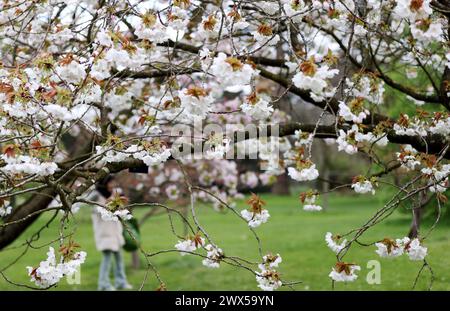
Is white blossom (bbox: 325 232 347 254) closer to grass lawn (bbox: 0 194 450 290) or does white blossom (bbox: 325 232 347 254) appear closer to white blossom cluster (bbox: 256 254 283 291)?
white blossom cluster (bbox: 256 254 283 291)

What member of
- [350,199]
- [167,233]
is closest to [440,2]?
[167,233]

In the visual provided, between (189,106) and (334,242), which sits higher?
(189,106)

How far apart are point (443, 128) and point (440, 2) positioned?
0.70 meters

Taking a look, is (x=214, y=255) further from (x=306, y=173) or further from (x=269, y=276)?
(x=306, y=173)

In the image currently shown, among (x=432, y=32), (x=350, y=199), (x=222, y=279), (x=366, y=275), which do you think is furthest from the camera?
(x=350, y=199)

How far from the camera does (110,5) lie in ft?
11.2

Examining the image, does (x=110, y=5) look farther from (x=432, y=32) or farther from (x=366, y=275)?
(x=366, y=275)

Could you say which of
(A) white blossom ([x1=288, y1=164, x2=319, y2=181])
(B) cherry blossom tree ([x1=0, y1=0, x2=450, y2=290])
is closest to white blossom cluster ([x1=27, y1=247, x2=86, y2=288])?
(B) cherry blossom tree ([x1=0, y1=0, x2=450, y2=290])

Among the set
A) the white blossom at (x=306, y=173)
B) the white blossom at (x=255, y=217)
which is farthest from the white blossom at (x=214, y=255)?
the white blossom at (x=306, y=173)

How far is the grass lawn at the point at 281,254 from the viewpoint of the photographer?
801 cm

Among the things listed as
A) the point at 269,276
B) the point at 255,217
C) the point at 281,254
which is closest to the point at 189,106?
the point at 255,217

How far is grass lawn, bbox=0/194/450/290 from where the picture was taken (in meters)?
8.01

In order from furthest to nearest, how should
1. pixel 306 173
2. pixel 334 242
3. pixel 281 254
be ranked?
1. pixel 281 254
2. pixel 334 242
3. pixel 306 173

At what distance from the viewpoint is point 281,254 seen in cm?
1138
